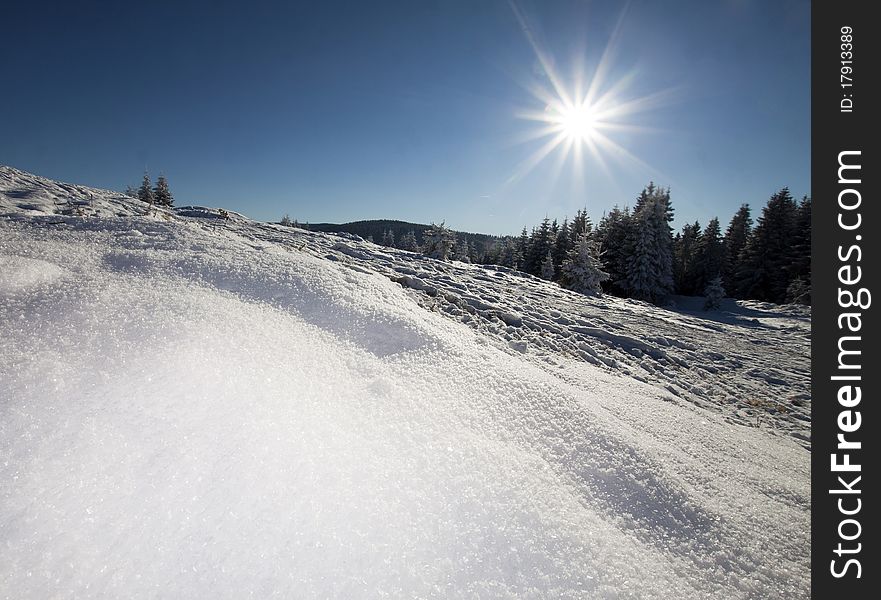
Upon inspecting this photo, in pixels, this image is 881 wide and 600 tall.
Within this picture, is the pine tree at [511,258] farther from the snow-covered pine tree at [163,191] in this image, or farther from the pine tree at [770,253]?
the snow-covered pine tree at [163,191]

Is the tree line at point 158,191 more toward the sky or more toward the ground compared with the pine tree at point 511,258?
more toward the sky

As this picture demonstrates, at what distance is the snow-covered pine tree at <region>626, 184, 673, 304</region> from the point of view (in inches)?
936

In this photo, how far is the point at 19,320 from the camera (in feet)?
6.66

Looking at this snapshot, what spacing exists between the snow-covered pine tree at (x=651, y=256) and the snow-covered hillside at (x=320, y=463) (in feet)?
75.9

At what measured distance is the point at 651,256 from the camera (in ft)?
78.5

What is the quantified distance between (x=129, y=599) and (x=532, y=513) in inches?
60.6

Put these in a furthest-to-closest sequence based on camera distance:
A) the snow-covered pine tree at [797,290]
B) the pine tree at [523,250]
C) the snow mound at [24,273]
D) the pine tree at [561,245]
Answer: the pine tree at [523,250], the pine tree at [561,245], the snow-covered pine tree at [797,290], the snow mound at [24,273]

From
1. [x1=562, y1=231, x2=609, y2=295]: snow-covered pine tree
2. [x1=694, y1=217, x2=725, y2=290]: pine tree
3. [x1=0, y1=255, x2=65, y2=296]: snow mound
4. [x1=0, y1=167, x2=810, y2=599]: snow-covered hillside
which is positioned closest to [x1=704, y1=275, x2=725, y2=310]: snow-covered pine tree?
[x1=562, y1=231, x2=609, y2=295]: snow-covered pine tree

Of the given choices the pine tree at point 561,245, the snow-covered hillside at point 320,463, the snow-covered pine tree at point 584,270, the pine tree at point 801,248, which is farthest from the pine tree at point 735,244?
the snow-covered hillside at point 320,463

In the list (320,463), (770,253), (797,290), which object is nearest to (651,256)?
(797,290)

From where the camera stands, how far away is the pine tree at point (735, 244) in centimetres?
3067

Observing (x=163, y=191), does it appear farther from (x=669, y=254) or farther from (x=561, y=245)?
(x=669, y=254)

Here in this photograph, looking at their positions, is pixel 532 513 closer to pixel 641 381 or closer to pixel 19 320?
pixel 19 320

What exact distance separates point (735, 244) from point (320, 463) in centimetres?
4489
